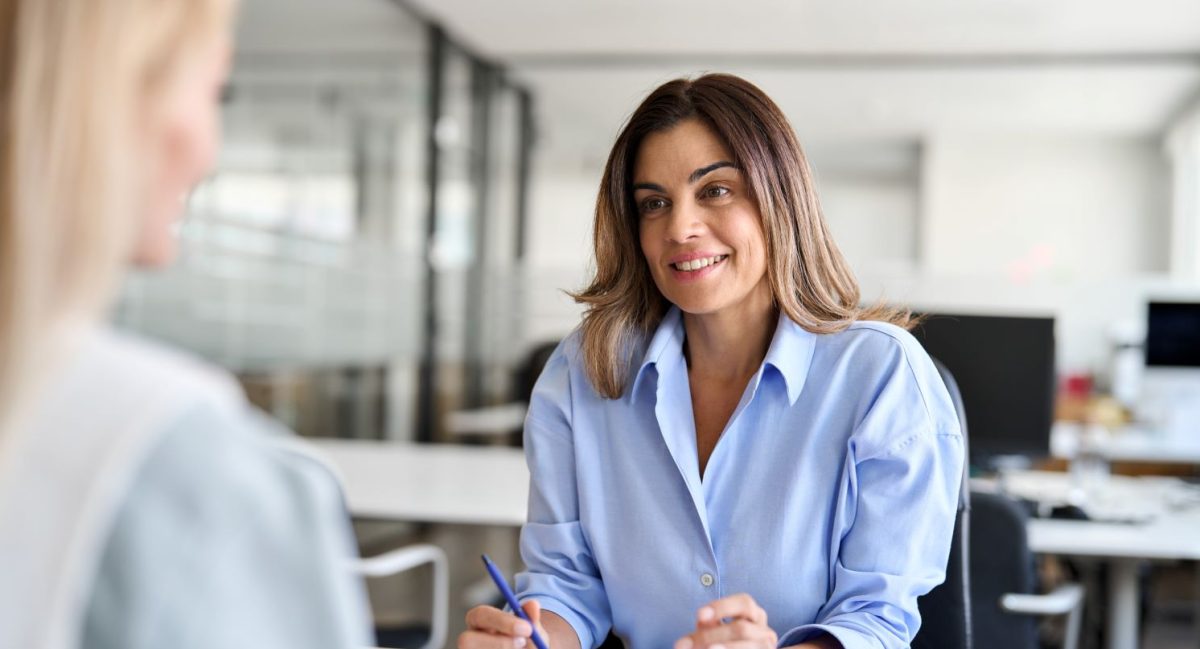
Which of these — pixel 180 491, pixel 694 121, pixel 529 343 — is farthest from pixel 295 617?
pixel 529 343

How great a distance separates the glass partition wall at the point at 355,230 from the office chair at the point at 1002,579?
9.98ft

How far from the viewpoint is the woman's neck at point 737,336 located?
160cm

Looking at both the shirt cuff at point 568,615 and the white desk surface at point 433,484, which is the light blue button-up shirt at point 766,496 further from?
the white desk surface at point 433,484

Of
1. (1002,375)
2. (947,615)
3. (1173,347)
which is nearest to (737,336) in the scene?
(947,615)

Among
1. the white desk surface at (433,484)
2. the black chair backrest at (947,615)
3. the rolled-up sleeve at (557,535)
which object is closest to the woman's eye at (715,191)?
the rolled-up sleeve at (557,535)

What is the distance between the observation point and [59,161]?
1.56 feet

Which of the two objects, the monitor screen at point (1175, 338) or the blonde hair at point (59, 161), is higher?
the blonde hair at point (59, 161)

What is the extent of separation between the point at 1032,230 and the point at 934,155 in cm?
107

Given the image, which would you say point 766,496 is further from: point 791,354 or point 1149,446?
point 1149,446

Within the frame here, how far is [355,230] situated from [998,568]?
4450mm

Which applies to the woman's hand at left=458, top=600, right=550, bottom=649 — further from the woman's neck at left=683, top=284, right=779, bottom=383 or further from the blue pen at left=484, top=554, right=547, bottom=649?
the woman's neck at left=683, top=284, right=779, bottom=383

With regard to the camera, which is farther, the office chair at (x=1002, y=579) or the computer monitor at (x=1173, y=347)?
the computer monitor at (x=1173, y=347)

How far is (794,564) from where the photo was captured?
1.39 m

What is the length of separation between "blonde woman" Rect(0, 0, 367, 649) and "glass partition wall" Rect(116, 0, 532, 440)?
3.92m
